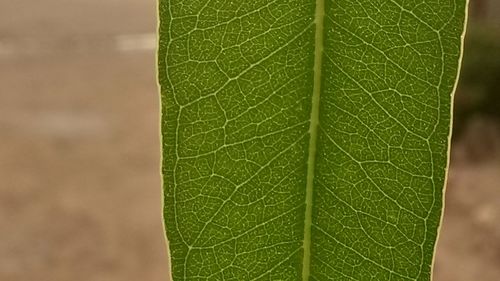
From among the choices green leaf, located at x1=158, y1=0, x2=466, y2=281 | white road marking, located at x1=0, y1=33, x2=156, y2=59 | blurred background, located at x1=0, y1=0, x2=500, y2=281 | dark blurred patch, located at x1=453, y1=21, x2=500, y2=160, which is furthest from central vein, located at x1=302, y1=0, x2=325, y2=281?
white road marking, located at x1=0, y1=33, x2=156, y2=59

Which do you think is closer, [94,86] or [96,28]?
[94,86]

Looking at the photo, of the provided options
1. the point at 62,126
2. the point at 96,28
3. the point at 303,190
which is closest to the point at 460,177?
the point at 62,126

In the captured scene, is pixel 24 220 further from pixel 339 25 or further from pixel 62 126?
pixel 339 25

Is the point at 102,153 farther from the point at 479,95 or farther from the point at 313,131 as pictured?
the point at 313,131

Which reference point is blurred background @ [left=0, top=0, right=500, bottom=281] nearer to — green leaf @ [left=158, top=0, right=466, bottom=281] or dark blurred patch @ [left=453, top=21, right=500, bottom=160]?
dark blurred patch @ [left=453, top=21, right=500, bottom=160]

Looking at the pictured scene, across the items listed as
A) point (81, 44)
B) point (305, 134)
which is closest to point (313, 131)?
point (305, 134)

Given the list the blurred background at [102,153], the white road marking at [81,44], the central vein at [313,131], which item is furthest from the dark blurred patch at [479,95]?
the central vein at [313,131]

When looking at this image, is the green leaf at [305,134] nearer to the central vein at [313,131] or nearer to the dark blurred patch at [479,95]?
the central vein at [313,131]
